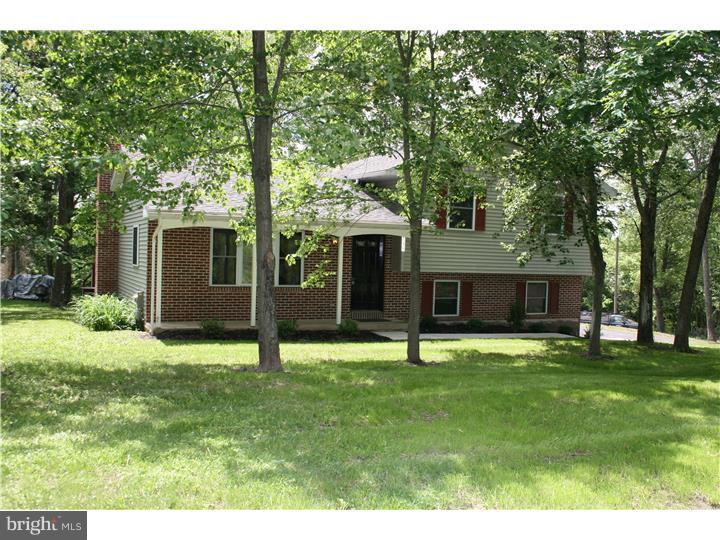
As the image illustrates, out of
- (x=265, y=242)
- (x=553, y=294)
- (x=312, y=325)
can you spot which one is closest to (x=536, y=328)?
(x=553, y=294)

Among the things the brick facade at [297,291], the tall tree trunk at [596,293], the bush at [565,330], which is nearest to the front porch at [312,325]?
the brick facade at [297,291]

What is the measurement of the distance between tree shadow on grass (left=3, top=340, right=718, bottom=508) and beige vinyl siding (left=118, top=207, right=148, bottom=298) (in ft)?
20.9

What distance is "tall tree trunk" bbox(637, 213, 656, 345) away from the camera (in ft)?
55.6

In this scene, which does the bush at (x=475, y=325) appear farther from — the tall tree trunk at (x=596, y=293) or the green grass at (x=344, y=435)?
the green grass at (x=344, y=435)

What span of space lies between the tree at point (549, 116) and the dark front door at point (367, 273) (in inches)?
189

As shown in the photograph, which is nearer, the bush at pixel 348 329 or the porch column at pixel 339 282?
the bush at pixel 348 329

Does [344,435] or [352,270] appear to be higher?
[352,270]

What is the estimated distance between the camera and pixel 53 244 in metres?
6.93

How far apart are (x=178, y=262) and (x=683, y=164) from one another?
38.0 feet

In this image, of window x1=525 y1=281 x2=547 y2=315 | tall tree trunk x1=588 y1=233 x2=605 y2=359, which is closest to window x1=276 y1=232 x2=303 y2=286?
tall tree trunk x1=588 y1=233 x2=605 y2=359

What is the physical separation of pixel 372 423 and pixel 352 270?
436 inches

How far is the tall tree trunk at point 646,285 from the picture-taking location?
55.6ft

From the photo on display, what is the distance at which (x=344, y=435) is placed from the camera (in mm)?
5898

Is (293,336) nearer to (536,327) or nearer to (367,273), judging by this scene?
(367,273)
